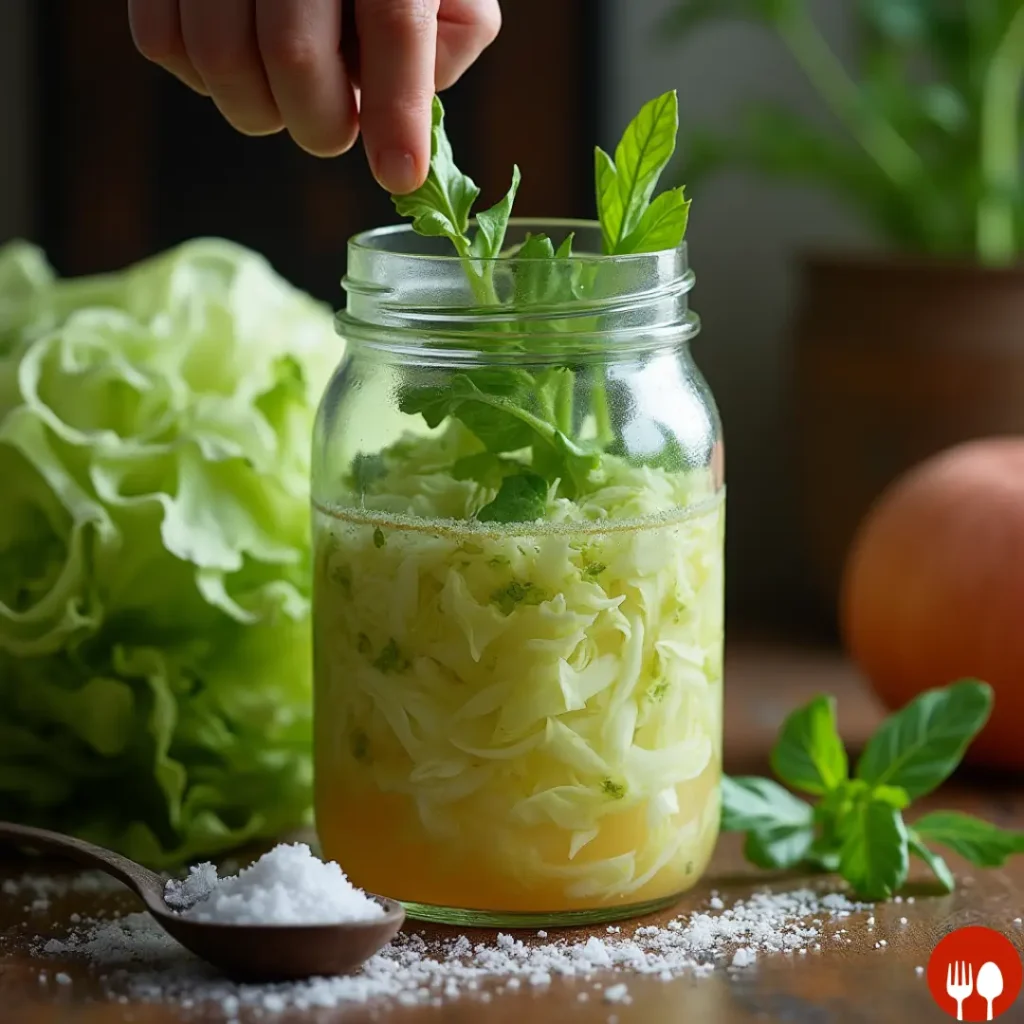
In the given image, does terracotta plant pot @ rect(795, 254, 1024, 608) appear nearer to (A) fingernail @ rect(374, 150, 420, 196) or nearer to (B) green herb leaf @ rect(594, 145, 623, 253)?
(B) green herb leaf @ rect(594, 145, 623, 253)

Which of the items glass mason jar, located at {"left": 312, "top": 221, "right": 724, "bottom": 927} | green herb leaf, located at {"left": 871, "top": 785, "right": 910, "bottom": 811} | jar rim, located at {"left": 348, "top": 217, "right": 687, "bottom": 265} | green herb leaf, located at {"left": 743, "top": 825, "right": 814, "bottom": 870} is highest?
jar rim, located at {"left": 348, "top": 217, "right": 687, "bottom": 265}

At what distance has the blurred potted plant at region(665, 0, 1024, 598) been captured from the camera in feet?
5.29

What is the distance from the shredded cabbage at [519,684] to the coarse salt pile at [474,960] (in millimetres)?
33

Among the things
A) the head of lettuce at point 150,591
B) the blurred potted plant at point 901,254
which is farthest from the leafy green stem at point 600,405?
the blurred potted plant at point 901,254

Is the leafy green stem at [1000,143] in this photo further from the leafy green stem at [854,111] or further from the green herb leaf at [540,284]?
the green herb leaf at [540,284]

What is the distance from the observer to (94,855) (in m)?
0.94

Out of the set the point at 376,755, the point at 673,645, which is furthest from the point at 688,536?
the point at 376,755

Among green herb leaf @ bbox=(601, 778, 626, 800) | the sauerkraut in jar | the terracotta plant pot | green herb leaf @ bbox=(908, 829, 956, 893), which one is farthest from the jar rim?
the terracotta plant pot

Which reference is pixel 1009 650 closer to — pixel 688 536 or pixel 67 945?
pixel 688 536

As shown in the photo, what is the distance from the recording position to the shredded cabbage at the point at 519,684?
0.91 metres

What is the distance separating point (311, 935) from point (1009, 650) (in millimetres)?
635

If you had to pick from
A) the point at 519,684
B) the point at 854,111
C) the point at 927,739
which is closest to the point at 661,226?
the point at 519,684

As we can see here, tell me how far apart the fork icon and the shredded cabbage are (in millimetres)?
167

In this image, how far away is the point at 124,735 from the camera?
1066mm
